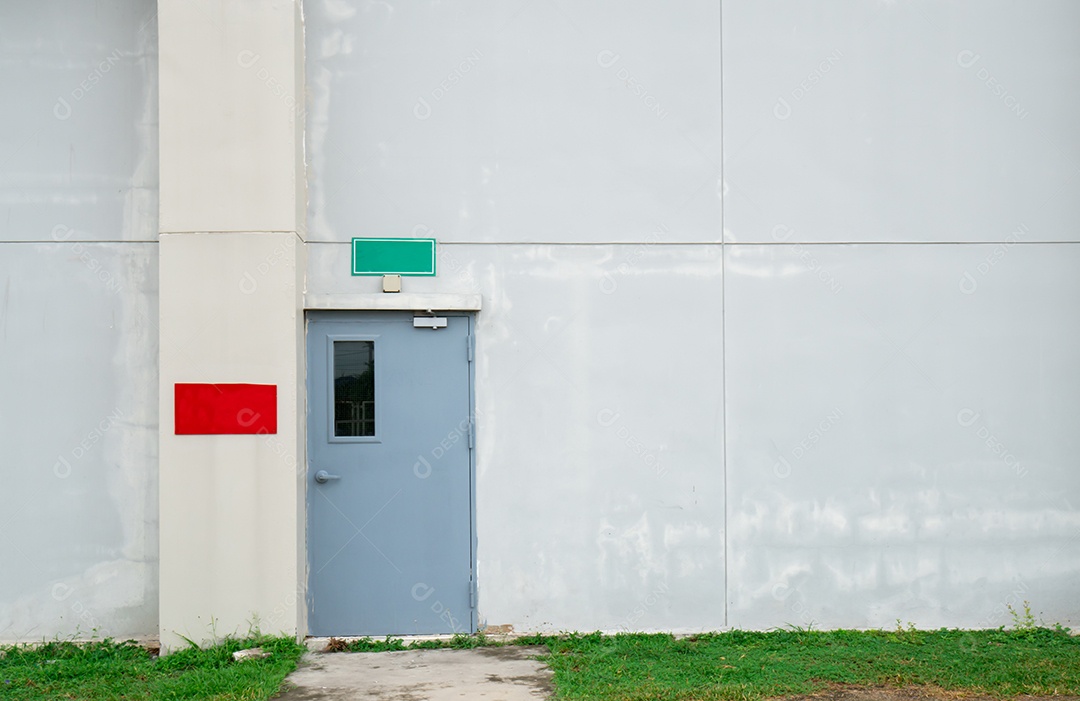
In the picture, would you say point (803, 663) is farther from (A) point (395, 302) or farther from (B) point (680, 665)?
(A) point (395, 302)

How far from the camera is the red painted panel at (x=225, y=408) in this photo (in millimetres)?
5859

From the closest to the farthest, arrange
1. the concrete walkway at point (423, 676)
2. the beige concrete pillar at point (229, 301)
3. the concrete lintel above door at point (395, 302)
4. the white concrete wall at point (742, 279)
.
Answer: the concrete walkway at point (423, 676)
the beige concrete pillar at point (229, 301)
the concrete lintel above door at point (395, 302)
the white concrete wall at point (742, 279)

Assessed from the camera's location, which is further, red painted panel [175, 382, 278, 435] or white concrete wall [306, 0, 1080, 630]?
white concrete wall [306, 0, 1080, 630]

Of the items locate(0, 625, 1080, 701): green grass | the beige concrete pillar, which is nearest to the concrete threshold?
locate(0, 625, 1080, 701): green grass

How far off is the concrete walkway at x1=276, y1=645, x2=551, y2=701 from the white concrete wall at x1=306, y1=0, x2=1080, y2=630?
52 cm

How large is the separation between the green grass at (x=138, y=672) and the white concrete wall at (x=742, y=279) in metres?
1.54

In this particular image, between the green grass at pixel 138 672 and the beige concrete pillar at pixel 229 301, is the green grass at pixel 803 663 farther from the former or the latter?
the beige concrete pillar at pixel 229 301

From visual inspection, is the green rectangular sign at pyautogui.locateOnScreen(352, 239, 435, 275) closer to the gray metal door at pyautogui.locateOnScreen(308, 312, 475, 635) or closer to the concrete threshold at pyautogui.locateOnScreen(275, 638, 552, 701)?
the gray metal door at pyautogui.locateOnScreen(308, 312, 475, 635)

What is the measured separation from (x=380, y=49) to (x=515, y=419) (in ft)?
8.78

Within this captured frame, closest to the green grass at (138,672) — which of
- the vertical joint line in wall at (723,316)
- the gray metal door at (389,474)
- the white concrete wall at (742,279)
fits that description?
the gray metal door at (389,474)

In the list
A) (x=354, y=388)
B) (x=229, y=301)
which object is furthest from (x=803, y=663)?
(x=229, y=301)

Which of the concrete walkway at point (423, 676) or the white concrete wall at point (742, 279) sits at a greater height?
the white concrete wall at point (742, 279)

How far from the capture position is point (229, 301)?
591 centimetres

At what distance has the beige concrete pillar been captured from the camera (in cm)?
586
